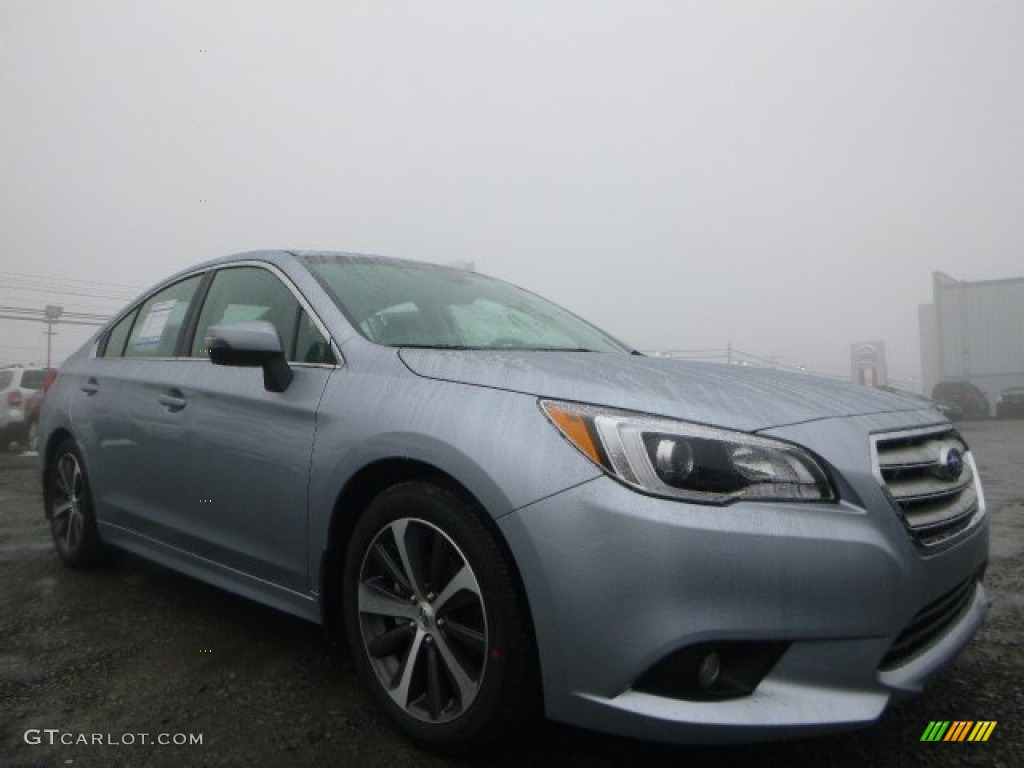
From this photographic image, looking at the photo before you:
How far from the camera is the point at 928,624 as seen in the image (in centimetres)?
169

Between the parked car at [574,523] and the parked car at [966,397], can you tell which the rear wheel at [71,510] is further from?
the parked car at [966,397]

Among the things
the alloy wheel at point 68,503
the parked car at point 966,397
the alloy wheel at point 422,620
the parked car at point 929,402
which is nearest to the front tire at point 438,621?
the alloy wheel at point 422,620

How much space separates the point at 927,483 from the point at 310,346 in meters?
1.87

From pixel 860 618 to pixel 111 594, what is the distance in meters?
3.16

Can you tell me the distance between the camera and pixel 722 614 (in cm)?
146

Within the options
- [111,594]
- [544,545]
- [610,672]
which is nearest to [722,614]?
[610,672]

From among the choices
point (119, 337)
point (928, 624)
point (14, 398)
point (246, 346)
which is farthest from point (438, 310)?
point (14, 398)

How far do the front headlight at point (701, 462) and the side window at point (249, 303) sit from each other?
4.37ft

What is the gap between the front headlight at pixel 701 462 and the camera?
1.54m

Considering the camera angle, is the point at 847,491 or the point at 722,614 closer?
the point at 722,614

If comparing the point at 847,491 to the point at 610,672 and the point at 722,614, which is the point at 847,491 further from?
the point at 610,672
